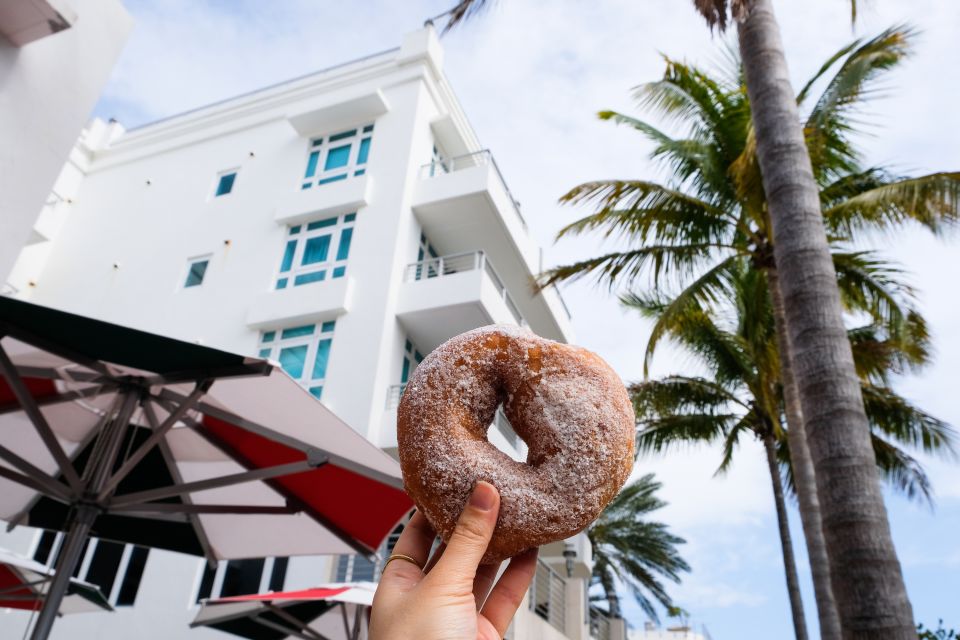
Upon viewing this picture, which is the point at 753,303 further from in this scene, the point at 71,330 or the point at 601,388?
the point at 601,388

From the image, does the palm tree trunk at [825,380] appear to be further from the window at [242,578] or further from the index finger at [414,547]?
the window at [242,578]

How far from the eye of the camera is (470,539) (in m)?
1.41

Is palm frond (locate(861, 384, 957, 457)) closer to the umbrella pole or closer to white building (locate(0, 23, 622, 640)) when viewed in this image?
white building (locate(0, 23, 622, 640))

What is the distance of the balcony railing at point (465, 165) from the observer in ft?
61.3

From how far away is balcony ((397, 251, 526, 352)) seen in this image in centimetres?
1556

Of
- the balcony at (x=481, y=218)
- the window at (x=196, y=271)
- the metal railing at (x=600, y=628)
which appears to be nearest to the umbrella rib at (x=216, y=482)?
the balcony at (x=481, y=218)

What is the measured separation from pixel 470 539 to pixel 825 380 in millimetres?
4439

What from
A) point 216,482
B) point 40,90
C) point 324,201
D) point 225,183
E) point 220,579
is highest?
point 225,183

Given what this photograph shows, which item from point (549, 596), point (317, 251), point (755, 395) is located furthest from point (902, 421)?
point (317, 251)

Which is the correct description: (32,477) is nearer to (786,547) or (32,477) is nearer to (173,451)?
(173,451)

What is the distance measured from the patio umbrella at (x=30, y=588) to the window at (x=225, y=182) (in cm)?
1430

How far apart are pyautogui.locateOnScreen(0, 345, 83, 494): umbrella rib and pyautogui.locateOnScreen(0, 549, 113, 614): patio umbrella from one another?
291cm

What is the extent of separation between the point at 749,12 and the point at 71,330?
20.7ft

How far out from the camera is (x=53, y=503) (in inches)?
252
